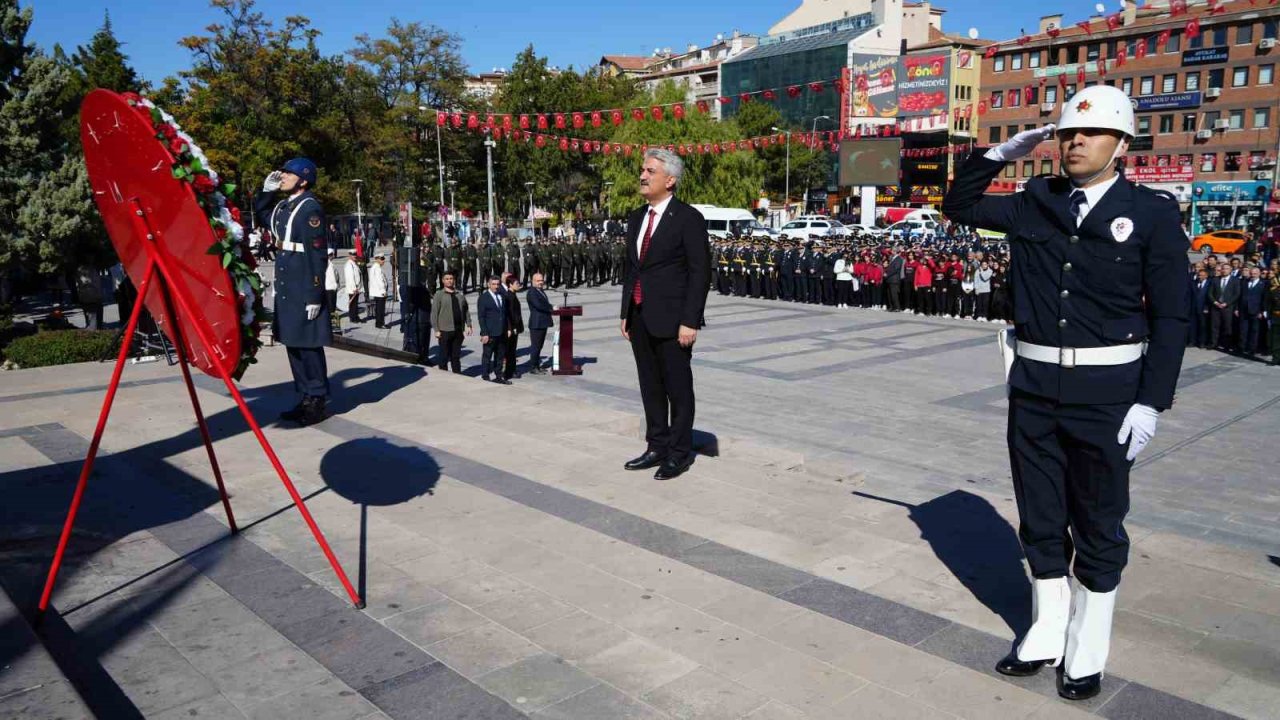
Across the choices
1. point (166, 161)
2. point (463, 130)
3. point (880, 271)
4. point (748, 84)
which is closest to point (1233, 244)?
point (880, 271)

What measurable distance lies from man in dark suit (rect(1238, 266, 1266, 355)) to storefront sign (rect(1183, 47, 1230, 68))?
2237 inches

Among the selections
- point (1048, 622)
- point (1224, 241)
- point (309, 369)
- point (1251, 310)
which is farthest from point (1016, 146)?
point (1224, 241)

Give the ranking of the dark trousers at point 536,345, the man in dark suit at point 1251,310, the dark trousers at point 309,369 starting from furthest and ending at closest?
1. the man in dark suit at point 1251,310
2. the dark trousers at point 536,345
3. the dark trousers at point 309,369

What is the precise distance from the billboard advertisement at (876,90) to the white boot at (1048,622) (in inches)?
3193

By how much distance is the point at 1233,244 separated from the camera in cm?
4456

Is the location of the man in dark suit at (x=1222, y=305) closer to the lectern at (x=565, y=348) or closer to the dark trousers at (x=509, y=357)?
the lectern at (x=565, y=348)

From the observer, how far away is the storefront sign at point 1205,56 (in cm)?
6334

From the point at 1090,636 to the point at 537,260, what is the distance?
1117 inches

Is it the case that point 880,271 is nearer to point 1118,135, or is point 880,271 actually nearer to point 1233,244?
point 1118,135

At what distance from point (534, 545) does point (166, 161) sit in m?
2.62

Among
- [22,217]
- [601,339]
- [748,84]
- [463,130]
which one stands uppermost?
[748,84]

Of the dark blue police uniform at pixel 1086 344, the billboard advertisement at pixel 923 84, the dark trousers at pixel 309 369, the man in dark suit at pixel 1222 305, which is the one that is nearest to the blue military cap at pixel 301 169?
the dark trousers at pixel 309 369

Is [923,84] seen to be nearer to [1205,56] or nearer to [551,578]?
[1205,56]

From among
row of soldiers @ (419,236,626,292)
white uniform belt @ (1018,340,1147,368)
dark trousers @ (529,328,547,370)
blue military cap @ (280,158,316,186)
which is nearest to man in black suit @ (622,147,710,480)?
white uniform belt @ (1018,340,1147,368)
